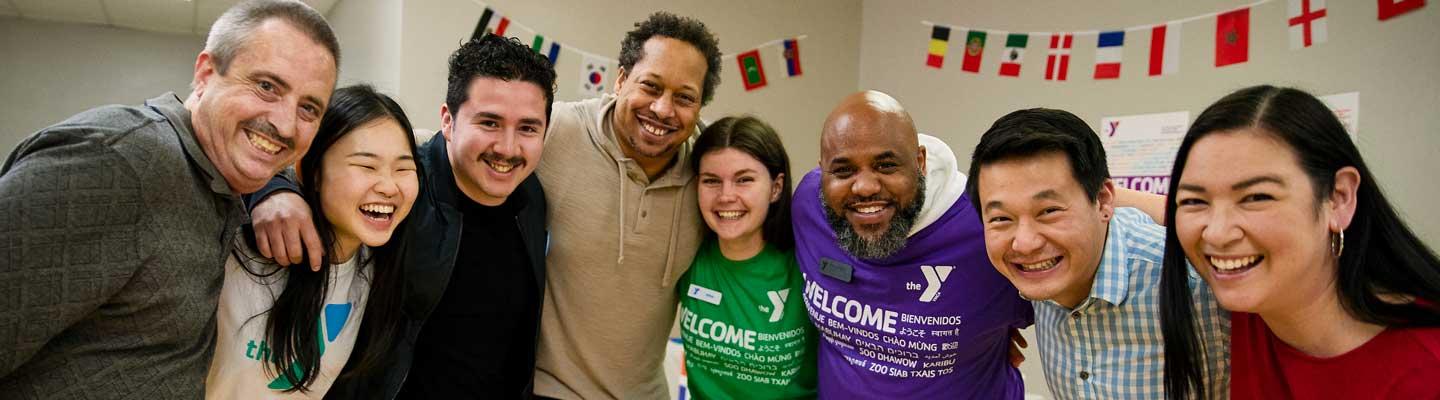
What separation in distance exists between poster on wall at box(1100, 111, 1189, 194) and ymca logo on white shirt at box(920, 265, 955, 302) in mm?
1823

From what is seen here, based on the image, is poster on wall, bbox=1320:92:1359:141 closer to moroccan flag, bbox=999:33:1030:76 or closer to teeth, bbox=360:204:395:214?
moroccan flag, bbox=999:33:1030:76

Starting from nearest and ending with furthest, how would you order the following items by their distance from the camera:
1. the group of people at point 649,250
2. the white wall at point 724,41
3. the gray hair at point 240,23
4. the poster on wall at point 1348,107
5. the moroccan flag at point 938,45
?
the group of people at point 649,250
the gray hair at point 240,23
the poster on wall at point 1348,107
the white wall at point 724,41
the moroccan flag at point 938,45

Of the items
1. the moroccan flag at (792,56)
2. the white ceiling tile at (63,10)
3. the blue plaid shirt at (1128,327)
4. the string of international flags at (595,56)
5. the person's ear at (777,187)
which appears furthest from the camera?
the white ceiling tile at (63,10)

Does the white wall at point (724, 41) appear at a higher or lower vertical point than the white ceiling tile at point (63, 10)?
lower

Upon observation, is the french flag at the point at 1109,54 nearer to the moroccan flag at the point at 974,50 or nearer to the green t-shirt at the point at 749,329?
the moroccan flag at the point at 974,50

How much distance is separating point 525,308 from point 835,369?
2.79 ft

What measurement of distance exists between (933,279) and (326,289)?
139cm

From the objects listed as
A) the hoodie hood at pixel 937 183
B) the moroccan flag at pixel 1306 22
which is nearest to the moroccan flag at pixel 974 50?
the moroccan flag at pixel 1306 22

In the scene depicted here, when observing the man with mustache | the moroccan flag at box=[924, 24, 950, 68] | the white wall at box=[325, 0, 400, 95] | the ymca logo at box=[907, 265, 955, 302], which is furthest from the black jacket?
the moroccan flag at box=[924, 24, 950, 68]

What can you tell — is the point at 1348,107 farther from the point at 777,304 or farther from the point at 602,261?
the point at 602,261

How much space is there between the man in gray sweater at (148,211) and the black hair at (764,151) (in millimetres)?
989

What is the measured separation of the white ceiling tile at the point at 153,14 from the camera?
450 cm

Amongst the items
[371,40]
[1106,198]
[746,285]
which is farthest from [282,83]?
[371,40]

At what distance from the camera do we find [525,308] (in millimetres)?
1988
